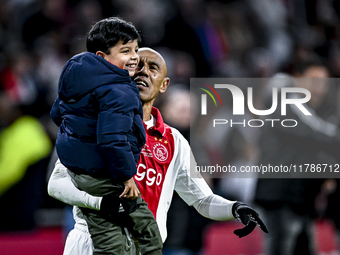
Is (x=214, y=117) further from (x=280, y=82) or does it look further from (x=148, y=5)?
(x=148, y=5)

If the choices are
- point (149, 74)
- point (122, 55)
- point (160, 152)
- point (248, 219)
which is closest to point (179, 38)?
point (149, 74)

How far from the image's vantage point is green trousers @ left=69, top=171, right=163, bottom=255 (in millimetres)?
1962

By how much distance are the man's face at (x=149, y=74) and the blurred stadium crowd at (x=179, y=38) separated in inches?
107

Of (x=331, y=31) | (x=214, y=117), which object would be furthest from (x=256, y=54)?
(x=214, y=117)

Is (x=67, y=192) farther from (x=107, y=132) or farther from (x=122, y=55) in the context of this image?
(x=122, y=55)

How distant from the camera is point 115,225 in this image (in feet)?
6.63

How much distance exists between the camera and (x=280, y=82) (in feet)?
14.2

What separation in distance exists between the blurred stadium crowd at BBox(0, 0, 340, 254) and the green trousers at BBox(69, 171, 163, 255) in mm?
2931

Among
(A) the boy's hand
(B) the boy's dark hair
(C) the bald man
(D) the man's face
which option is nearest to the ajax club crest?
(C) the bald man

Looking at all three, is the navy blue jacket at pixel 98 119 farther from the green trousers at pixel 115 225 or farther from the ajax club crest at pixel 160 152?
the ajax club crest at pixel 160 152

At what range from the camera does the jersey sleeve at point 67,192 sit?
1943mm

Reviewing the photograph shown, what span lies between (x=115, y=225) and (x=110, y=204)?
0.49ft

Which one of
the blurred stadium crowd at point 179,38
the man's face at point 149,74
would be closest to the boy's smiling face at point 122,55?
the man's face at point 149,74

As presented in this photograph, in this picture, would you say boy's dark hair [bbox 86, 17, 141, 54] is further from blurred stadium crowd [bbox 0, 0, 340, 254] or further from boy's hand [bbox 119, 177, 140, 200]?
blurred stadium crowd [bbox 0, 0, 340, 254]
